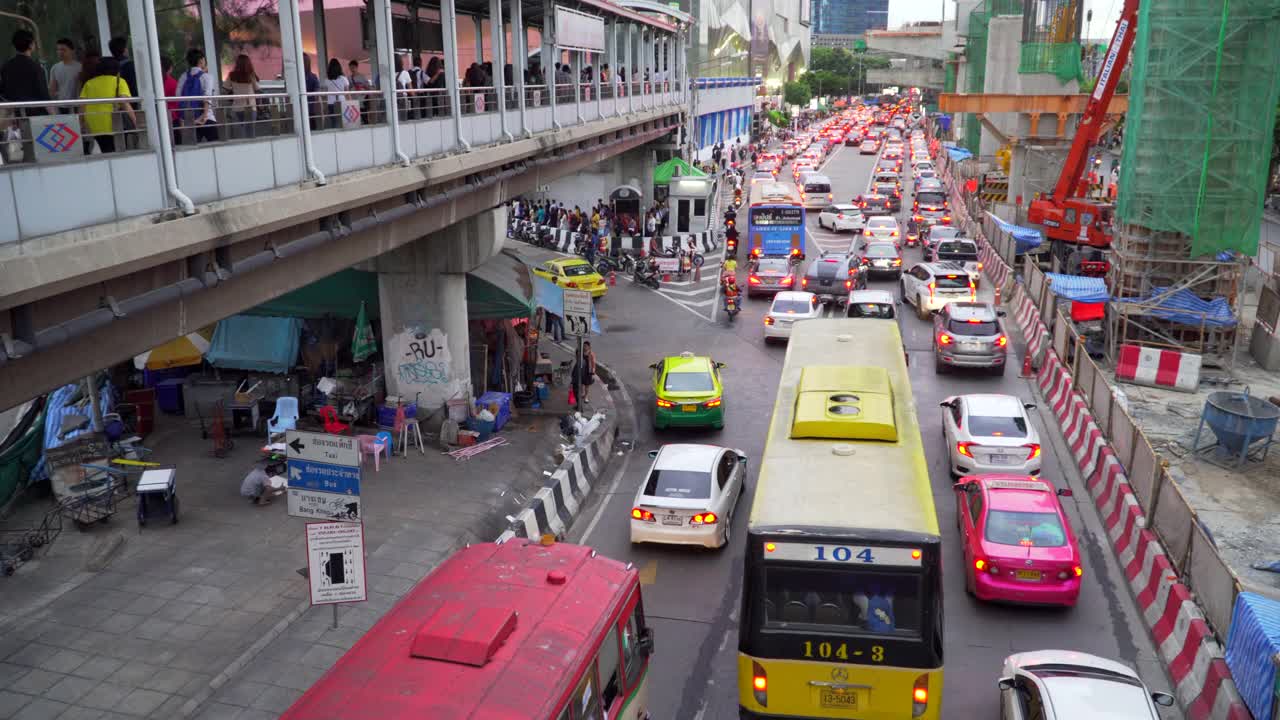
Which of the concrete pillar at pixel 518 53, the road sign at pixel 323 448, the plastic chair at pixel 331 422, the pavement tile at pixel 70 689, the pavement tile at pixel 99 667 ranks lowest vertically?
the pavement tile at pixel 99 667

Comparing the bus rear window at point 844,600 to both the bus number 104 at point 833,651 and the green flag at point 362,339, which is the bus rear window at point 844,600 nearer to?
the bus number 104 at point 833,651

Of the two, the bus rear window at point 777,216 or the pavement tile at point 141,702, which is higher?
the bus rear window at point 777,216

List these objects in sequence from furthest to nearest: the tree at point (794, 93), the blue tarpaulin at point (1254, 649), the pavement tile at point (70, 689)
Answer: the tree at point (794, 93) → the pavement tile at point (70, 689) → the blue tarpaulin at point (1254, 649)

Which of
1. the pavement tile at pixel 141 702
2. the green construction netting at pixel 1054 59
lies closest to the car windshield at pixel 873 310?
the pavement tile at pixel 141 702

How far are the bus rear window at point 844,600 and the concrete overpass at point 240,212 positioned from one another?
5963mm

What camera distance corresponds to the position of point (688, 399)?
64.2ft

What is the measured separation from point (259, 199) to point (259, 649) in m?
4.84

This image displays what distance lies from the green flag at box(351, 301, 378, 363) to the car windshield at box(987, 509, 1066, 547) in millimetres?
12486

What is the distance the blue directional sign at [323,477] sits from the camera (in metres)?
10.6

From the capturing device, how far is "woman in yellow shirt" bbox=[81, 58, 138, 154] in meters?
8.52

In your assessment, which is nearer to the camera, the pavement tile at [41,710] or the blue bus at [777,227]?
the pavement tile at [41,710]

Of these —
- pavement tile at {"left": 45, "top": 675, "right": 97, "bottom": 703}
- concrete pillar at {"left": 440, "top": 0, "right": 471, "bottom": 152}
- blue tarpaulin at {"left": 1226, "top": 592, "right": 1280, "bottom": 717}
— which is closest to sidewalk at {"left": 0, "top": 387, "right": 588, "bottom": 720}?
pavement tile at {"left": 45, "top": 675, "right": 97, "bottom": 703}

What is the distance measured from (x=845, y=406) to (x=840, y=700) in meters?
3.65

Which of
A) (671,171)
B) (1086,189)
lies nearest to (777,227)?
→ (671,171)
